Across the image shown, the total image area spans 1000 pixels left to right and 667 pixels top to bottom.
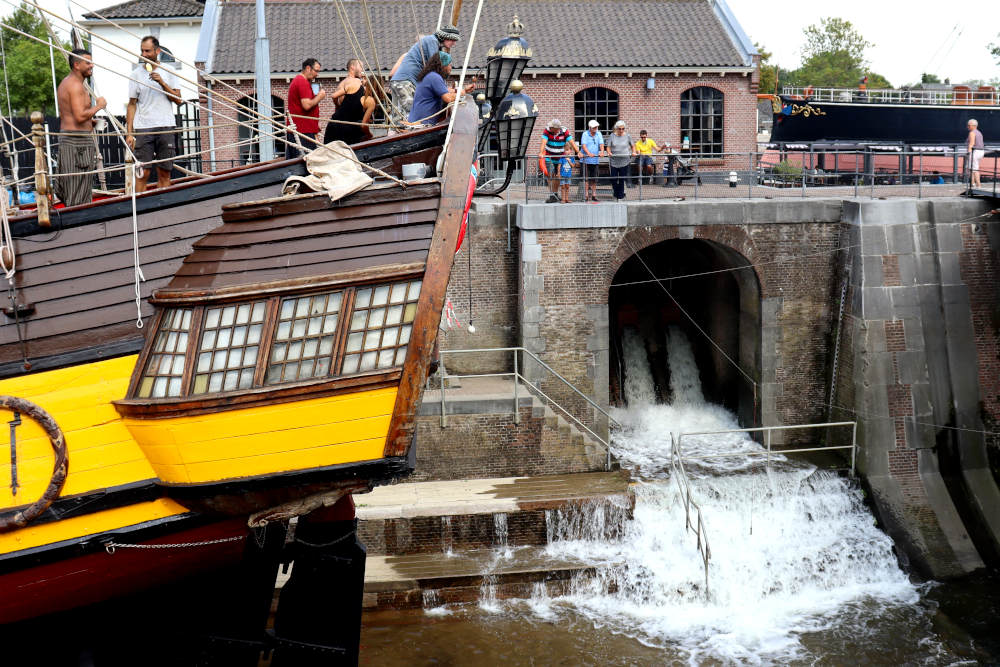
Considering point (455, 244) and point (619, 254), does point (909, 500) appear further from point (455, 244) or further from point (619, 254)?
point (455, 244)

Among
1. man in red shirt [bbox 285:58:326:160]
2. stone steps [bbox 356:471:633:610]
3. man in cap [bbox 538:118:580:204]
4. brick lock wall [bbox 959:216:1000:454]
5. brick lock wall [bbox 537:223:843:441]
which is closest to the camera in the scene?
man in red shirt [bbox 285:58:326:160]

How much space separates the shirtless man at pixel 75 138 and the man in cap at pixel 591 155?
10.3 m

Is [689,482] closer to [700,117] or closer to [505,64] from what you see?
[505,64]

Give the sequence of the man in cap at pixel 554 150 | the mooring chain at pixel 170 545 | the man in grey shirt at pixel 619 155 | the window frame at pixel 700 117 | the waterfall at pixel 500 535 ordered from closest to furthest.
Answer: the mooring chain at pixel 170 545
the waterfall at pixel 500 535
the man in cap at pixel 554 150
the man in grey shirt at pixel 619 155
the window frame at pixel 700 117

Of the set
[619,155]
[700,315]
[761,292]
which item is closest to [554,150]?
[619,155]

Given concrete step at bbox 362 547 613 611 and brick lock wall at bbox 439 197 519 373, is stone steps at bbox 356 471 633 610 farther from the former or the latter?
brick lock wall at bbox 439 197 519 373

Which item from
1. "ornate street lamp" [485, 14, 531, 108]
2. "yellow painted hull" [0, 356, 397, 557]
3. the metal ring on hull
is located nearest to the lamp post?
"ornate street lamp" [485, 14, 531, 108]

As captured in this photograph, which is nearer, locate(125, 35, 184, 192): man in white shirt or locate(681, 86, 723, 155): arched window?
locate(125, 35, 184, 192): man in white shirt

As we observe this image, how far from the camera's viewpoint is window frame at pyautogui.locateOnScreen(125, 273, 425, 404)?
7676 mm

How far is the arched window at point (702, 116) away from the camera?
25016 mm

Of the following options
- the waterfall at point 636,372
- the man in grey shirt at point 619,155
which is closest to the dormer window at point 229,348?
the man in grey shirt at point 619,155

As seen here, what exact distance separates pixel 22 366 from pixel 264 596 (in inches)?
115

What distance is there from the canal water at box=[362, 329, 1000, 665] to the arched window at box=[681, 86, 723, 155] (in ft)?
34.4

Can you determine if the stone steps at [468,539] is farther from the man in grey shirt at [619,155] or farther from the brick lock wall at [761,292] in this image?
the man in grey shirt at [619,155]
